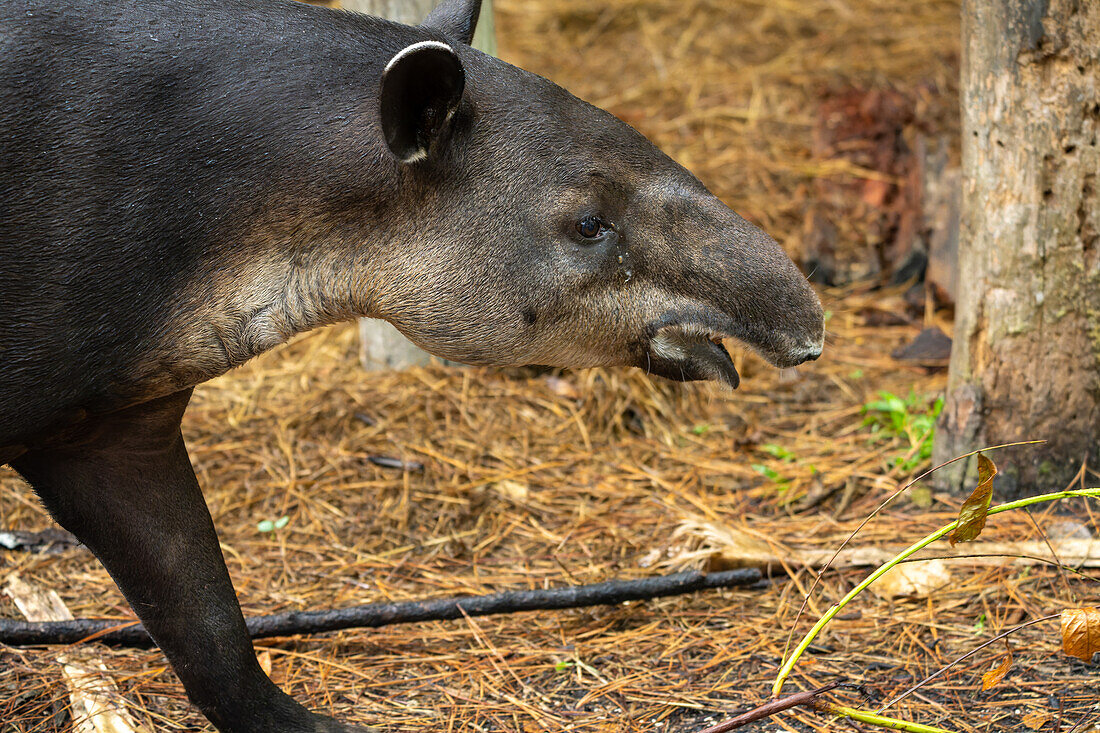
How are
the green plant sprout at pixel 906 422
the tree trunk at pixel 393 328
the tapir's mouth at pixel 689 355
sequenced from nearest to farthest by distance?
the tapir's mouth at pixel 689 355 < the green plant sprout at pixel 906 422 < the tree trunk at pixel 393 328

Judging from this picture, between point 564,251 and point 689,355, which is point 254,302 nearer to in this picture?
point 564,251

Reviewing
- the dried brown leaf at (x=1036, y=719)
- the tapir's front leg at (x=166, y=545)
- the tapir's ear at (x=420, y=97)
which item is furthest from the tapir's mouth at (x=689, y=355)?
the tapir's front leg at (x=166, y=545)

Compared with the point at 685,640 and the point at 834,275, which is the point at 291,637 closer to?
the point at 685,640

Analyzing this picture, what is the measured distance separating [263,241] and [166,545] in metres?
0.93

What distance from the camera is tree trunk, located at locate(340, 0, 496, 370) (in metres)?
5.08

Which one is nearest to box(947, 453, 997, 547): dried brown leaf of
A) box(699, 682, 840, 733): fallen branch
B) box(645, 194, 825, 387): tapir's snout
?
box(699, 682, 840, 733): fallen branch

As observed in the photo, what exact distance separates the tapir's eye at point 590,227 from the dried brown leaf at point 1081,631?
4.85 feet

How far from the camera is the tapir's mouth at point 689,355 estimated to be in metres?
2.97

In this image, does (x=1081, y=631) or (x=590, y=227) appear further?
(x=590, y=227)

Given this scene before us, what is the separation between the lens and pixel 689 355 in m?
3.01

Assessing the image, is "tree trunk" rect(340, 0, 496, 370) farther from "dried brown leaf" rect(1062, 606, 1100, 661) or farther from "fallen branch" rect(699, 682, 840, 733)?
"dried brown leaf" rect(1062, 606, 1100, 661)

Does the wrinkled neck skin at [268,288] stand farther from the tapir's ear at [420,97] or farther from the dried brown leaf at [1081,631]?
the dried brown leaf at [1081,631]

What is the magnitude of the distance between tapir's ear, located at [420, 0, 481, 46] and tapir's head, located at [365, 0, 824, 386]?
19cm

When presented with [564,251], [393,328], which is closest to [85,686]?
[564,251]
